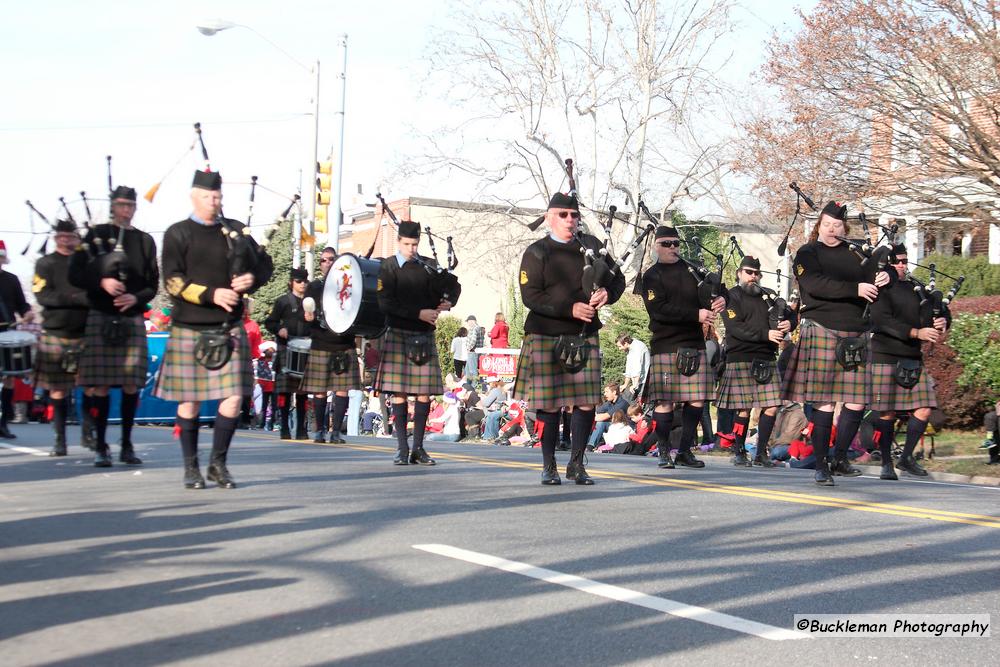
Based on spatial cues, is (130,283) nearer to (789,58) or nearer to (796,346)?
(796,346)

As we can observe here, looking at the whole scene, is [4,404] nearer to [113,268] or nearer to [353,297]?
[353,297]

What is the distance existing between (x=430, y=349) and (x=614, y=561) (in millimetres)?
5144

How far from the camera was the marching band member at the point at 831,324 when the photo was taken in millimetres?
8938

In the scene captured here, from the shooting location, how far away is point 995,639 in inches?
174

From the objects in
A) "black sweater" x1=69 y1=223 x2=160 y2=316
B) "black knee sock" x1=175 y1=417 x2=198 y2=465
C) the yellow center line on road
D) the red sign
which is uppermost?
"black sweater" x1=69 y1=223 x2=160 y2=316

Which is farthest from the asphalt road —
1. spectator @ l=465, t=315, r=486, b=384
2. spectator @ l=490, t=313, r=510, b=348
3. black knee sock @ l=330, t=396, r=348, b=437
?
spectator @ l=465, t=315, r=486, b=384

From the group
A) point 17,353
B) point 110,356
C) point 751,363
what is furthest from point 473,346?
point 110,356

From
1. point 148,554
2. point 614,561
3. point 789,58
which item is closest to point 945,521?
point 614,561

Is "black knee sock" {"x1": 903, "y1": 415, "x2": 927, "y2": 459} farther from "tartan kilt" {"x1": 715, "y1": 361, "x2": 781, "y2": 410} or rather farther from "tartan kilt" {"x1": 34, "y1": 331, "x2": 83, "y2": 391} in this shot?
"tartan kilt" {"x1": 34, "y1": 331, "x2": 83, "y2": 391}

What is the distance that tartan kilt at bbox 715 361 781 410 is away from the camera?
471 inches

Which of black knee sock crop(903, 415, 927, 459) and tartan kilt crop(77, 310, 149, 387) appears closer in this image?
tartan kilt crop(77, 310, 149, 387)

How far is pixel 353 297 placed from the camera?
1260 cm

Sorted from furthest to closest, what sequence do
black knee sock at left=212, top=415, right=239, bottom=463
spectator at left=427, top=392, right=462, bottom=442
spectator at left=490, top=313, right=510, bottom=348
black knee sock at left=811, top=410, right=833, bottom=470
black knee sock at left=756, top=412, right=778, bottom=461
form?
spectator at left=490, top=313, right=510, bottom=348 < spectator at left=427, top=392, right=462, bottom=442 < black knee sock at left=756, top=412, right=778, bottom=461 < black knee sock at left=811, top=410, right=833, bottom=470 < black knee sock at left=212, top=415, right=239, bottom=463

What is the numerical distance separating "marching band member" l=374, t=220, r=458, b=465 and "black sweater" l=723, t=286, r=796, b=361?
3.01 m
